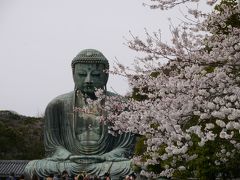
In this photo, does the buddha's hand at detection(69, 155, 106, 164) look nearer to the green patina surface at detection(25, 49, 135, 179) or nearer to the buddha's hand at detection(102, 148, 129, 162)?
the green patina surface at detection(25, 49, 135, 179)

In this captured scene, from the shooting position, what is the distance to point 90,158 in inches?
753

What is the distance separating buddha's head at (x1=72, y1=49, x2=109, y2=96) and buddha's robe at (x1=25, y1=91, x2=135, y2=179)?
1.71ft

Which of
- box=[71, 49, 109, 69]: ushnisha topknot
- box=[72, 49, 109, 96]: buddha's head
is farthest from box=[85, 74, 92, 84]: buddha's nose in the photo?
box=[71, 49, 109, 69]: ushnisha topknot

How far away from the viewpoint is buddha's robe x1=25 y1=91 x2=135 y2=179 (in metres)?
18.8

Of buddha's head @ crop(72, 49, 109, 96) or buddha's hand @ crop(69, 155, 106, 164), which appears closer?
buddha's hand @ crop(69, 155, 106, 164)

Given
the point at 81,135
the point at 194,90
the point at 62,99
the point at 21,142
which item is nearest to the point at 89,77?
the point at 62,99

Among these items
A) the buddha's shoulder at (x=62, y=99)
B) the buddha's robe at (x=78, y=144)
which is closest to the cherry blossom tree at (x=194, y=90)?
the buddha's robe at (x=78, y=144)

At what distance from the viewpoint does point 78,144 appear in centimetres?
2002

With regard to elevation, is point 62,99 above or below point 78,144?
above

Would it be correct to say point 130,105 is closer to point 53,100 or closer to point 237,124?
point 237,124

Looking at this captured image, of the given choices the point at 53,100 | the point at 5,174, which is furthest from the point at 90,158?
the point at 5,174

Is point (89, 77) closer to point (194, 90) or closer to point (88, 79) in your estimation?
point (88, 79)

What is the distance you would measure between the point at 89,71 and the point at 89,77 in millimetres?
280

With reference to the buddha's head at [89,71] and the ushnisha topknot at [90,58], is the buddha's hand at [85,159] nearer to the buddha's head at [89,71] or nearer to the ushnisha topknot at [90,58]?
the buddha's head at [89,71]
